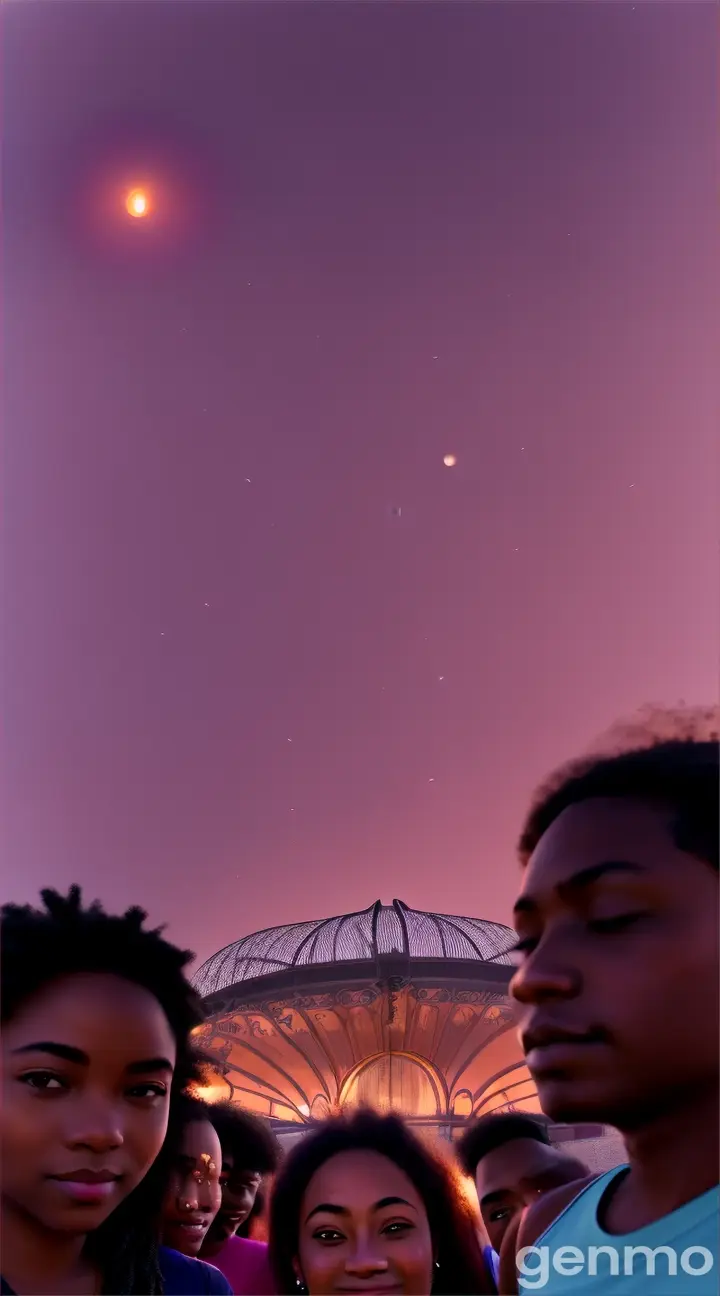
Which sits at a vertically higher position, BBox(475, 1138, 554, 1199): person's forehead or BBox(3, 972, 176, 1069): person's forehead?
BBox(3, 972, 176, 1069): person's forehead

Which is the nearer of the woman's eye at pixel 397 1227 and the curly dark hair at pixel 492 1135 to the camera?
the woman's eye at pixel 397 1227

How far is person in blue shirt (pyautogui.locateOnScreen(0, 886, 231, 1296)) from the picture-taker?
89cm

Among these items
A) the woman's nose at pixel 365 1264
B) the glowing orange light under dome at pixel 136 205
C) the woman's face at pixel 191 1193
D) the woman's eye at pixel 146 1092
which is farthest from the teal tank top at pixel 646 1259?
the glowing orange light under dome at pixel 136 205

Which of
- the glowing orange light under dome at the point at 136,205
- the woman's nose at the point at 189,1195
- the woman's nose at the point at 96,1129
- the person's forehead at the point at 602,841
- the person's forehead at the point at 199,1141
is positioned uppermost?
the glowing orange light under dome at the point at 136,205

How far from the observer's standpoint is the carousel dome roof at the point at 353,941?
1.42 metres

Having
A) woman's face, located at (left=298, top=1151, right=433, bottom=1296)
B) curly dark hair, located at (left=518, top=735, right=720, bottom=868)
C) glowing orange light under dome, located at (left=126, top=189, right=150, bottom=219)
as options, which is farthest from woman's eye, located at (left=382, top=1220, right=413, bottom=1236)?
glowing orange light under dome, located at (left=126, top=189, right=150, bottom=219)

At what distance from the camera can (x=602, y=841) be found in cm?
79

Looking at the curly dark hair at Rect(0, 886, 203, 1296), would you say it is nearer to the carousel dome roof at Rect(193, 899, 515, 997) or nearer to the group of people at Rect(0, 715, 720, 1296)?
the group of people at Rect(0, 715, 720, 1296)

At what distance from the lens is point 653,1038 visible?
71 cm

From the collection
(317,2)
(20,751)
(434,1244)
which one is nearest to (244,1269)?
(434,1244)

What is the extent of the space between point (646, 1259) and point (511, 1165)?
0.53 metres

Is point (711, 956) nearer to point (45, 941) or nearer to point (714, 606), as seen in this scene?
point (714, 606)

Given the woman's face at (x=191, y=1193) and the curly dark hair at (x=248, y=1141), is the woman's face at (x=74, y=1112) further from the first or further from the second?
the curly dark hair at (x=248, y=1141)

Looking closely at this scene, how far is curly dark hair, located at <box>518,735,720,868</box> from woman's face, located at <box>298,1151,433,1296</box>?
0.43 meters
